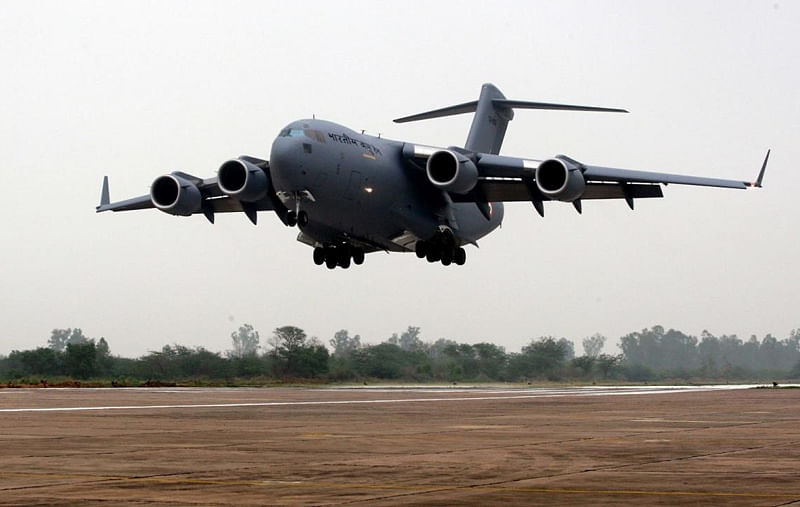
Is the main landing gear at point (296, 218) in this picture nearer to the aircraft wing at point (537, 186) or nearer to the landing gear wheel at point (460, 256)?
the aircraft wing at point (537, 186)

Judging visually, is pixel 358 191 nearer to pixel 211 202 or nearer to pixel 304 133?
pixel 304 133

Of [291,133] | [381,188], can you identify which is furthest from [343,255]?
[291,133]

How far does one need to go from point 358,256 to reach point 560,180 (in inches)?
311

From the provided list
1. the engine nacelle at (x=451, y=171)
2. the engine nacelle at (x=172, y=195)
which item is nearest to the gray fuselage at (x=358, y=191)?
the engine nacelle at (x=451, y=171)

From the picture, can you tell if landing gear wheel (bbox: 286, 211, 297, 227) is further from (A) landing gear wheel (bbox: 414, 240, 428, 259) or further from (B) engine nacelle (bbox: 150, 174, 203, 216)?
(A) landing gear wheel (bbox: 414, 240, 428, 259)

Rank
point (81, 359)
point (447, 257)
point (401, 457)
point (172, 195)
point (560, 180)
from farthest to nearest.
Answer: point (81, 359) → point (447, 257) → point (172, 195) → point (560, 180) → point (401, 457)

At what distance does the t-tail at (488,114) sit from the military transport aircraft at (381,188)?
4238mm

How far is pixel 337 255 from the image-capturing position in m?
35.8

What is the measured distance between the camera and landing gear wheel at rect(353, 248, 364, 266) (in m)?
36.0

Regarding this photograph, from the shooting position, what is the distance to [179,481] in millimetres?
8305

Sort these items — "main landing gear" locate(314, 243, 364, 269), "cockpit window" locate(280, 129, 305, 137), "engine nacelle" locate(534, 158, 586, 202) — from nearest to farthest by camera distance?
1. "cockpit window" locate(280, 129, 305, 137)
2. "engine nacelle" locate(534, 158, 586, 202)
3. "main landing gear" locate(314, 243, 364, 269)

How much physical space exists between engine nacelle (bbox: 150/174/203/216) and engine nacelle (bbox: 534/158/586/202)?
35.7ft

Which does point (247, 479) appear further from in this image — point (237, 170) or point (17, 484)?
point (237, 170)

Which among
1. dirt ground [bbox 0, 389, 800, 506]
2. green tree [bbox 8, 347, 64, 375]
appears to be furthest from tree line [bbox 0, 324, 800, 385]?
dirt ground [bbox 0, 389, 800, 506]
